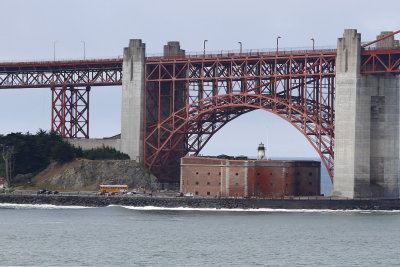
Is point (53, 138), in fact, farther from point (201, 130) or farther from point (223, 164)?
point (223, 164)

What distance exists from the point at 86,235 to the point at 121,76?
58941mm

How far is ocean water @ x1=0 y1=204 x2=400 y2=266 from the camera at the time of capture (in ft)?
317

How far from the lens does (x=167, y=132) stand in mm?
165375

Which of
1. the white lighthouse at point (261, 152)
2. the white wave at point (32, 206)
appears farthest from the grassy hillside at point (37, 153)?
the white lighthouse at point (261, 152)

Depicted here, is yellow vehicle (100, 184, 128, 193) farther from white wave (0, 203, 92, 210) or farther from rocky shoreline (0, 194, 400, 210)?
white wave (0, 203, 92, 210)

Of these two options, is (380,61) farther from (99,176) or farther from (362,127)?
(99,176)

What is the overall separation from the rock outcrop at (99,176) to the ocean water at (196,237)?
1460cm

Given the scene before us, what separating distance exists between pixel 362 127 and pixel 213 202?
2476cm

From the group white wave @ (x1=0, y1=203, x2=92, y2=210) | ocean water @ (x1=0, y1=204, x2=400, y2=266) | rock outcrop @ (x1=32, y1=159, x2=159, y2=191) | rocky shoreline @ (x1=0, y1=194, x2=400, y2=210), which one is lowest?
ocean water @ (x1=0, y1=204, x2=400, y2=266)

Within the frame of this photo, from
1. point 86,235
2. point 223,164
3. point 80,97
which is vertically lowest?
point 86,235

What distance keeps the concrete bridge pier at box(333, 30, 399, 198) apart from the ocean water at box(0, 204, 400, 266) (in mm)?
4892

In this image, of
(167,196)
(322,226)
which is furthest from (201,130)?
(322,226)

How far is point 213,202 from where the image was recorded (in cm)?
14125

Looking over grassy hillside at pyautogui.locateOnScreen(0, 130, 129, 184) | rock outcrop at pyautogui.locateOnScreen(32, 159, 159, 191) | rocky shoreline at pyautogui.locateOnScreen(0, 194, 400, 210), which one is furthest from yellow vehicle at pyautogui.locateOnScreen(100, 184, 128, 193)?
grassy hillside at pyautogui.locateOnScreen(0, 130, 129, 184)
